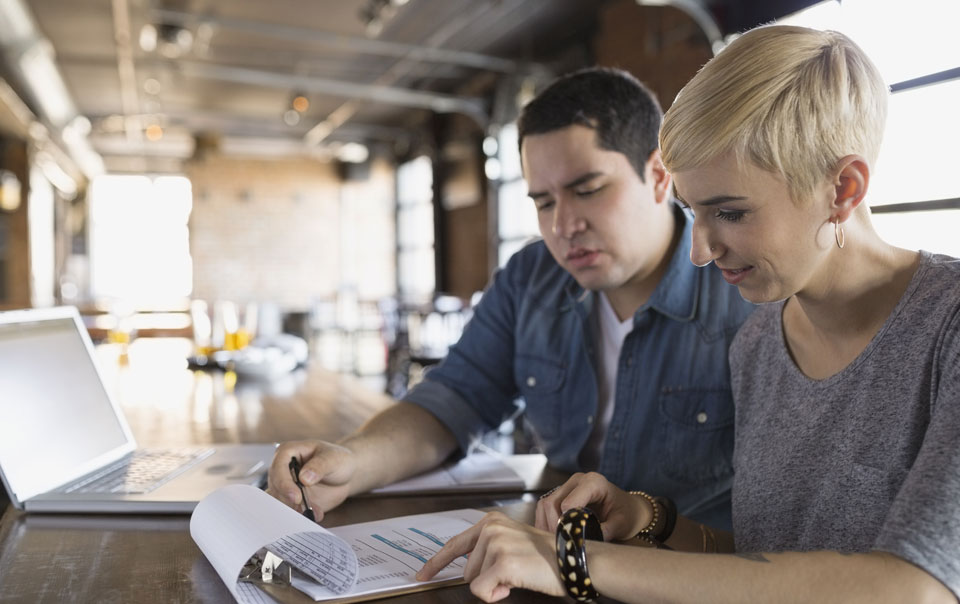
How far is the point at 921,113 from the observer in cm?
339

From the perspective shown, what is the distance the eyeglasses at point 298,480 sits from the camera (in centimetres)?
104

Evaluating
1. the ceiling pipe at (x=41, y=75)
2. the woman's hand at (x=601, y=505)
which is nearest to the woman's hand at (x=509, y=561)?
the woman's hand at (x=601, y=505)

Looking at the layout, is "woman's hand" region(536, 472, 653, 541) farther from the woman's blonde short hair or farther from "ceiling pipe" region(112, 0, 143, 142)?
"ceiling pipe" region(112, 0, 143, 142)

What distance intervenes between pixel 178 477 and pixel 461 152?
7.60 m

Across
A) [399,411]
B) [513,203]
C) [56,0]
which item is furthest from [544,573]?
[513,203]

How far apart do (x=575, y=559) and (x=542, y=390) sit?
0.82 metres

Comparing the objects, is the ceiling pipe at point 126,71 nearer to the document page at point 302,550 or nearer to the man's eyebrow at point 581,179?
the man's eyebrow at point 581,179

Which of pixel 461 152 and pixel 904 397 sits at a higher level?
pixel 461 152

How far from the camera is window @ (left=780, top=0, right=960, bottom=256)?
129 inches

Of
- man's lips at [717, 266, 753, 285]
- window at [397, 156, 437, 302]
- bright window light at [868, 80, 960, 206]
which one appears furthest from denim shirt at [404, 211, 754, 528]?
window at [397, 156, 437, 302]

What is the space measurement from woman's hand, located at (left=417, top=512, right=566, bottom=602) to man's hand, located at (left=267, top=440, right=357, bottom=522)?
35 centimetres

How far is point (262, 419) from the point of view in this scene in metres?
1.79

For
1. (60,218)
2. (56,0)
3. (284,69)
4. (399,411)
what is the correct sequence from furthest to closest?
(60,218)
(284,69)
(56,0)
(399,411)

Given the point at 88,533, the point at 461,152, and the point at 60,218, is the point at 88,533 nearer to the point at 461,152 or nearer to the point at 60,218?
the point at 461,152
